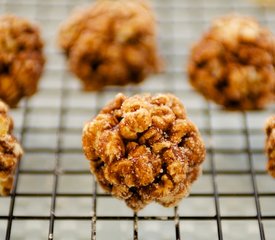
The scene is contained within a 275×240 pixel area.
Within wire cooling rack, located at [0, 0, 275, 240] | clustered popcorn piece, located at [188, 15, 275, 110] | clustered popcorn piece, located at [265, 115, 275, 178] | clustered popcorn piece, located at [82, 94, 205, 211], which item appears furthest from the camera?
clustered popcorn piece, located at [188, 15, 275, 110]

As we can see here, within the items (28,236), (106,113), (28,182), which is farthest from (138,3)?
(28,236)

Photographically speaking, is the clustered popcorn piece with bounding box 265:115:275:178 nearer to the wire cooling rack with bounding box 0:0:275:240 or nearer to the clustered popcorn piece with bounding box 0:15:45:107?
the wire cooling rack with bounding box 0:0:275:240

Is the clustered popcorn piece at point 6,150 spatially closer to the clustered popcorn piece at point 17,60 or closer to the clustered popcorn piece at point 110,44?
the clustered popcorn piece at point 17,60

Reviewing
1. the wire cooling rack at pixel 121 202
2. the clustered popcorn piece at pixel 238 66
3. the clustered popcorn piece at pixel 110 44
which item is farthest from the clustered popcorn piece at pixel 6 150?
the clustered popcorn piece at pixel 238 66

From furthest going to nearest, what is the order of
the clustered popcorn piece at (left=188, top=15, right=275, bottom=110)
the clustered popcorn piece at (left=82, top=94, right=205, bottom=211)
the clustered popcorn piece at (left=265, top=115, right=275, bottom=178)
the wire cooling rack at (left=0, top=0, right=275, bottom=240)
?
1. the clustered popcorn piece at (left=188, top=15, right=275, bottom=110)
2. the wire cooling rack at (left=0, top=0, right=275, bottom=240)
3. the clustered popcorn piece at (left=265, top=115, right=275, bottom=178)
4. the clustered popcorn piece at (left=82, top=94, right=205, bottom=211)

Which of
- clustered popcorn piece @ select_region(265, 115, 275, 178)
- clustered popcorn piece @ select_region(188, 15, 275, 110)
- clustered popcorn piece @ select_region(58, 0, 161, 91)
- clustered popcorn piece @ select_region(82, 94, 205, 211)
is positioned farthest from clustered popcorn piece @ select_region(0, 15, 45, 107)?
clustered popcorn piece @ select_region(265, 115, 275, 178)

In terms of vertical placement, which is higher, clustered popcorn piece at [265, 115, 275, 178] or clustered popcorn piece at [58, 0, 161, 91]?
clustered popcorn piece at [58, 0, 161, 91]

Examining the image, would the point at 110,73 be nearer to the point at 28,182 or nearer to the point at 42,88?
the point at 42,88

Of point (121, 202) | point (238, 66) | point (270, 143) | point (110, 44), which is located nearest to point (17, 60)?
point (110, 44)
